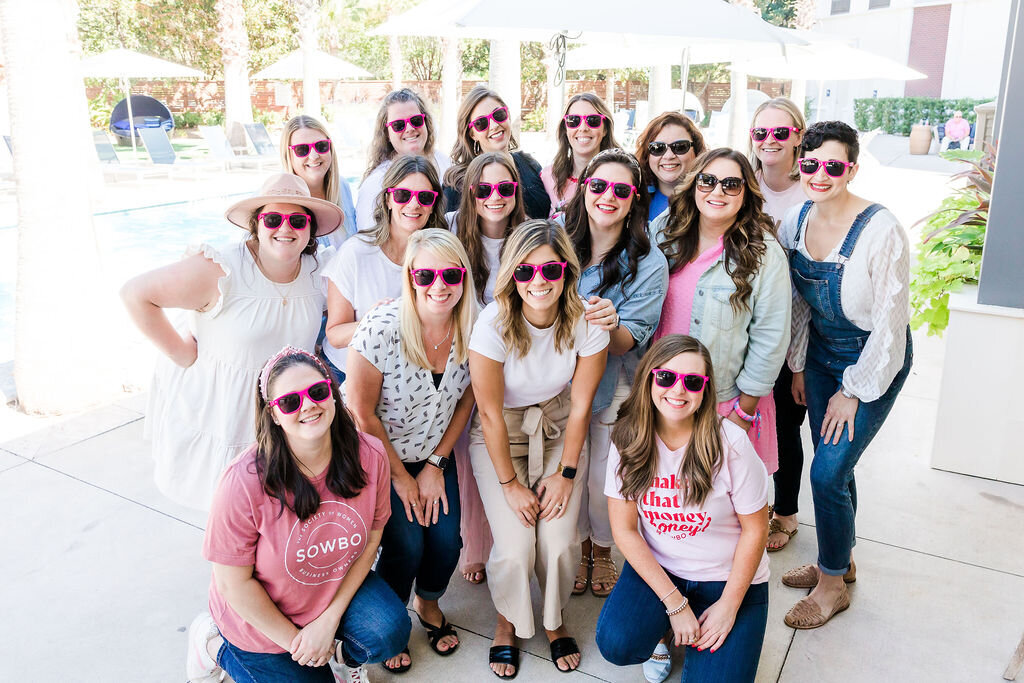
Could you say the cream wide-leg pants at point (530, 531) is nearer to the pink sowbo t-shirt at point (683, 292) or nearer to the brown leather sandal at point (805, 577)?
the pink sowbo t-shirt at point (683, 292)

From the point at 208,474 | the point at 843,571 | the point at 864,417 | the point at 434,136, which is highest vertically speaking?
the point at 434,136

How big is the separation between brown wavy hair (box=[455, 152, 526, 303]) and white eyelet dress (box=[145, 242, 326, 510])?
685 millimetres

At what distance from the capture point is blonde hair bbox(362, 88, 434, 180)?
4.37 m

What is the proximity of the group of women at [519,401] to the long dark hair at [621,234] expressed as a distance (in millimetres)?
10

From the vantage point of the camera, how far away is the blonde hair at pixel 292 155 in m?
4.04

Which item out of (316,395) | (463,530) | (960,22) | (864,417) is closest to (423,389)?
(316,395)

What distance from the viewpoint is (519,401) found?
127 inches

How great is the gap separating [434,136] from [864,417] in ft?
9.00

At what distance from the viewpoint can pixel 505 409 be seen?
325 centimetres

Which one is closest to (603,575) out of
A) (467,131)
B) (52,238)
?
(467,131)

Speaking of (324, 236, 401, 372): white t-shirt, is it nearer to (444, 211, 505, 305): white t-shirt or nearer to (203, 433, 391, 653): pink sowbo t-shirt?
(444, 211, 505, 305): white t-shirt

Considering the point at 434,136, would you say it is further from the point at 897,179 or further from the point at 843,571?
the point at 897,179

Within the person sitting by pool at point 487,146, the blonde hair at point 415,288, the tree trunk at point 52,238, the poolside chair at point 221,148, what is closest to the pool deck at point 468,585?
the tree trunk at point 52,238

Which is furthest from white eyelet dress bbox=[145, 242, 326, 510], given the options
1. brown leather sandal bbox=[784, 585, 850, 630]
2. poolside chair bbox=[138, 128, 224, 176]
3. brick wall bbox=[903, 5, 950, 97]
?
brick wall bbox=[903, 5, 950, 97]
